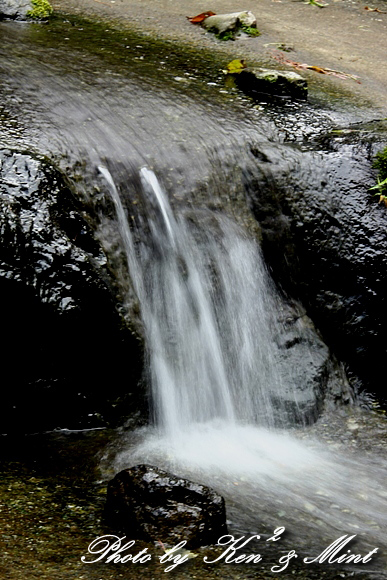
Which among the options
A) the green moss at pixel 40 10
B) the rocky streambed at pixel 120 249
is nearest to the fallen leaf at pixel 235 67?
the rocky streambed at pixel 120 249

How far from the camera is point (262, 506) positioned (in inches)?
133

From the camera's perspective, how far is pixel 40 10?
6875 millimetres

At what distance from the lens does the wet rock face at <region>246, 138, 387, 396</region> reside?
4.74 m

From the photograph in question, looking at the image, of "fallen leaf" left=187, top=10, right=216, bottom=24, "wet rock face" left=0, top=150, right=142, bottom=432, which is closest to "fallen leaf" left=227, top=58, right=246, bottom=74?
"fallen leaf" left=187, top=10, right=216, bottom=24

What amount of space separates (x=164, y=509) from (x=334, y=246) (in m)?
2.46

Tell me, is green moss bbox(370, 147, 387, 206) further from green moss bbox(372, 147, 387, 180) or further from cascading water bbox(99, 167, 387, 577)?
cascading water bbox(99, 167, 387, 577)

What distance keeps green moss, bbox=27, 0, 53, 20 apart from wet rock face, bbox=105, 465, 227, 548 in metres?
5.26

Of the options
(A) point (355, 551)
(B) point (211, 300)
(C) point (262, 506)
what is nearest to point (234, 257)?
(B) point (211, 300)

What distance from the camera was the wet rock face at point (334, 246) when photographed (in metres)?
4.74

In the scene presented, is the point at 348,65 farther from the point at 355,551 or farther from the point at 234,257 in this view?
the point at 355,551

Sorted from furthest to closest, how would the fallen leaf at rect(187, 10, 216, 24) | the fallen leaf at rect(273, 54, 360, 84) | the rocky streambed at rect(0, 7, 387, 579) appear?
the fallen leaf at rect(187, 10, 216, 24), the fallen leaf at rect(273, 54, 360, 84), the rocky streambed at rect(0, 7, 387, 579)

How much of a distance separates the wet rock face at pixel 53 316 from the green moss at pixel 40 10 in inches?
138

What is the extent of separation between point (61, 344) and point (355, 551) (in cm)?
180

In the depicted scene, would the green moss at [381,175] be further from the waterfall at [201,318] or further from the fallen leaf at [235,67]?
the fallen leaf at [235,67]
